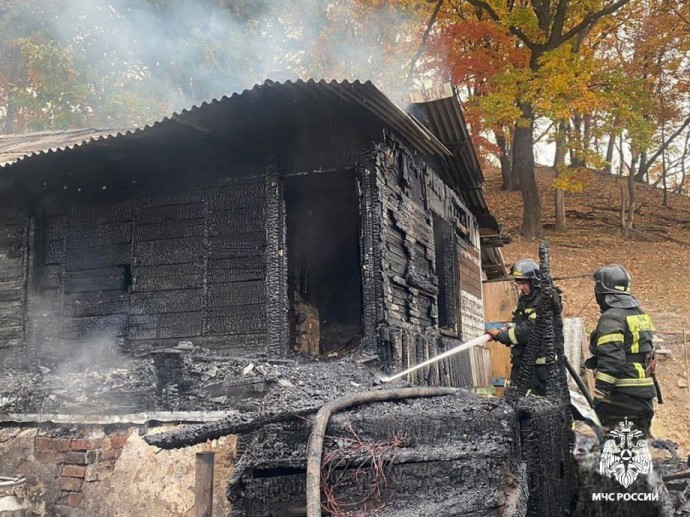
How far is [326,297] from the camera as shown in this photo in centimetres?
1134

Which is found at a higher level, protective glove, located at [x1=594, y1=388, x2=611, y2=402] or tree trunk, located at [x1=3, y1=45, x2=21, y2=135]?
tree trunk, located at [x1=3, y1=45, x2=21, y2=135]

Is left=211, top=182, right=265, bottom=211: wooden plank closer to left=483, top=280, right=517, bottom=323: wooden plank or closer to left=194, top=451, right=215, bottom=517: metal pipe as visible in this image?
left=194, top=451, right=215, bottom=517: metal pipe

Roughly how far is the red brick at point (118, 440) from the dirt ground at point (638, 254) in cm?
998

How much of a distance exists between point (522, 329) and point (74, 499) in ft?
17.5

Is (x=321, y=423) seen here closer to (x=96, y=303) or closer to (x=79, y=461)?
(x=79, y=461)

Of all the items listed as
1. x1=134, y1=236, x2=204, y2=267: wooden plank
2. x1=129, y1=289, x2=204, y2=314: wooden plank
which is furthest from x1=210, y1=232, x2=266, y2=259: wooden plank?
x1=129, y1=289, x2=204, y2=314: wooden plank

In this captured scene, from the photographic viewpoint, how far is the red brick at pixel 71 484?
6586mm

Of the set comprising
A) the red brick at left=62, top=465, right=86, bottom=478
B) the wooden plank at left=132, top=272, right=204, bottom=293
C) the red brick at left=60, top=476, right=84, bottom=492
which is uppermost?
the wooden plank at left=132, top=272, right=204, bottom=293

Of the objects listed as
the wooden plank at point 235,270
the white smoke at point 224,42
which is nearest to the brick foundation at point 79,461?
the wooden plank at point 235,270

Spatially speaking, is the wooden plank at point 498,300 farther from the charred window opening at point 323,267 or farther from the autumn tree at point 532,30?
the autumn tree at point 532,30

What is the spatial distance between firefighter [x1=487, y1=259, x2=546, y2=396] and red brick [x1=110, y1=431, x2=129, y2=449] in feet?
13.7

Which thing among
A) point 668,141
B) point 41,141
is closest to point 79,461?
point 41,141

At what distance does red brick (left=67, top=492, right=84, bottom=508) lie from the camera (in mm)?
6566

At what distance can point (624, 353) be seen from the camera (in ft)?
18.5
